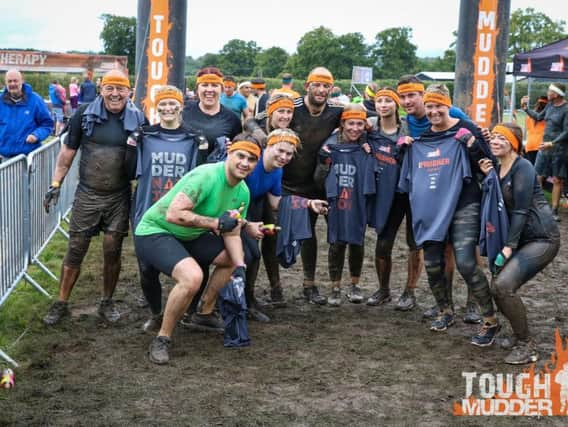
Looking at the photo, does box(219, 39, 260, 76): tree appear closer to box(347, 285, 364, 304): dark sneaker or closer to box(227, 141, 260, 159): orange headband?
box(347, 285, 364, 304): dark sneaker

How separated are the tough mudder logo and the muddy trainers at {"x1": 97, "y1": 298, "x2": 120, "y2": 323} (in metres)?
3.03

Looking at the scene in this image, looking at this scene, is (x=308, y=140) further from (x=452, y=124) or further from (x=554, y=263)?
(x=554, y=263)

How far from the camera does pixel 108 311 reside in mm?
6906

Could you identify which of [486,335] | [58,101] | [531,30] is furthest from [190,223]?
[531,30]

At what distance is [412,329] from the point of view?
678cm

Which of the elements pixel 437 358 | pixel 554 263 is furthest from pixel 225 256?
pixel 554 263

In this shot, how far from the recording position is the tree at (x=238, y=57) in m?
98.7

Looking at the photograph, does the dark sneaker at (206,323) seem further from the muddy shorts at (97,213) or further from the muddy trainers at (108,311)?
the muddy shorts at (97,213)

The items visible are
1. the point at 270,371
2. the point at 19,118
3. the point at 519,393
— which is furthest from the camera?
the point at 19,118

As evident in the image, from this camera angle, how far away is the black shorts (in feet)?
18.8

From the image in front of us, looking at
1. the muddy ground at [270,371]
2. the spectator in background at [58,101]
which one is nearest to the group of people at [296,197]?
the muddy ground at [270,371]

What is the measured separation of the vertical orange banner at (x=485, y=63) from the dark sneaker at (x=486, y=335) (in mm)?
5100

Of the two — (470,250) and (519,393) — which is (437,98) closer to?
(470,250)

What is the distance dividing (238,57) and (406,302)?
315ft
